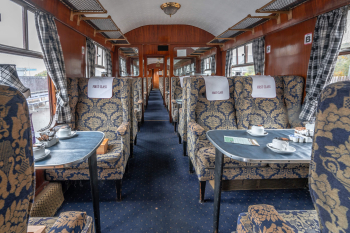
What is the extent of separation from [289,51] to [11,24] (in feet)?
13.0

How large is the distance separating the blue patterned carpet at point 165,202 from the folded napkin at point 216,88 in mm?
1113

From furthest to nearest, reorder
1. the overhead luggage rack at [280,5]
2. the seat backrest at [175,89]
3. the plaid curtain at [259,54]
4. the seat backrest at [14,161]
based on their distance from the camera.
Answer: the seat backrest at [175,89]
the plaid curtain at [259,54]
the overhead luggage rack at [280,5]
the seat backrest at [14,161]

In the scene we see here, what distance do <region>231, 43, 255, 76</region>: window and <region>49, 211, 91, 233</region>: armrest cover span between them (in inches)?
181

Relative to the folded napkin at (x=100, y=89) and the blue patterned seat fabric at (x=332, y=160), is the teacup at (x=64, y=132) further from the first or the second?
the blue patterned seat fabric at (x=332, y=160)

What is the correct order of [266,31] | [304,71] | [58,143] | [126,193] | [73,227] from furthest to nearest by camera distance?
[266,31], [304,71], [126,193], [58,143], [73,227]

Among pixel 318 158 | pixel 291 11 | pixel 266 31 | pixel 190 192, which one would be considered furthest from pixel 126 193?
pixel 266 31

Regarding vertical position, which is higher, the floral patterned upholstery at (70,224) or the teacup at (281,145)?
the teacup at (281,145)

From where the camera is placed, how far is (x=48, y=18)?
2.50 m

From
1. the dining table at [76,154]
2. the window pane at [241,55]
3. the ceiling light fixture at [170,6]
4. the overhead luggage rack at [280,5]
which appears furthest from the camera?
the window pane at [241,55]

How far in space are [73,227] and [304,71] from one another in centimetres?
352

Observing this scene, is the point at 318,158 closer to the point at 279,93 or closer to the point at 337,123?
the point at 337,123

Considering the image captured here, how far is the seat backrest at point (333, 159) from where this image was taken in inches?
22.4

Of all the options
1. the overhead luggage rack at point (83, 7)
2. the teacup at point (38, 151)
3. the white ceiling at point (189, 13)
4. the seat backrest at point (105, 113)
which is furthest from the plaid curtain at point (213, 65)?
the teacup at point (38, 151)

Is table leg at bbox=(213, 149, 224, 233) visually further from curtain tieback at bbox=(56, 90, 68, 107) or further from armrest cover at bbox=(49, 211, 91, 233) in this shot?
curtain tieback at bbox=(56, 90, 68, 107)
